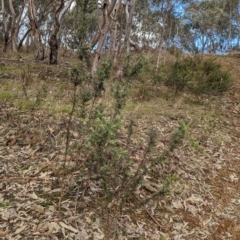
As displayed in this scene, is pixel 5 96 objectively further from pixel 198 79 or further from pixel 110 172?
pixel 198 79

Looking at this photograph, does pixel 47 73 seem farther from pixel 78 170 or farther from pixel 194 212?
pixel 194 212

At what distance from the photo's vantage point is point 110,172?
237cm

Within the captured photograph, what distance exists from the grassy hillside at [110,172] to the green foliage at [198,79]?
1444 mm

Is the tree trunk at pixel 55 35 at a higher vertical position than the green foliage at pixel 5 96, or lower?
higher

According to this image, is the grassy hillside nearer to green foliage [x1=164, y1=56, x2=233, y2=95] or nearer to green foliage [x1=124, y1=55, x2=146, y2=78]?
green foliage [x1=124, y1=55, x2=146, y2=78]

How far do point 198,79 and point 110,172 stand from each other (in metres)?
4.61

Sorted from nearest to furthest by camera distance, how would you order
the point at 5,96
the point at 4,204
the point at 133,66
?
1. the point at 4,204
2. the point at 133,66
3. the point at 5,96

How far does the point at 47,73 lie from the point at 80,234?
492cm

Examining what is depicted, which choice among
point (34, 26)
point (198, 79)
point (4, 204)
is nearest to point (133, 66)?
point (4, 204)

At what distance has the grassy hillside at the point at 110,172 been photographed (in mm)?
2143

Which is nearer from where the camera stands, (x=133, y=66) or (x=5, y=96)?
(x=133, y=66)

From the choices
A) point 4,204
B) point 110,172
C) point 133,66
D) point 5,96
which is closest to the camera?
point 4,204

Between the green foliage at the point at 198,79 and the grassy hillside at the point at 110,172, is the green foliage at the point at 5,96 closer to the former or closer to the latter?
the grassy hillside at the point at 110,172

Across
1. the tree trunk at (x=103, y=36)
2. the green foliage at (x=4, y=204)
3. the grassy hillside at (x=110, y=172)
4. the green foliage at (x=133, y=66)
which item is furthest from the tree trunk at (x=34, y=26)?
the green foliage at (x=4, y=204)
